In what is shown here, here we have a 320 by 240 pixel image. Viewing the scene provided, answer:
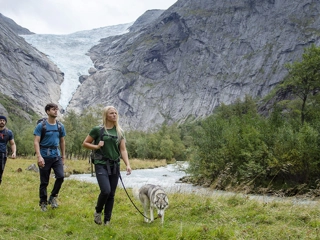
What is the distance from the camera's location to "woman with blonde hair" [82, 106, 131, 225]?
7.47 meters

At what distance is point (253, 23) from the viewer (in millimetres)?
181000

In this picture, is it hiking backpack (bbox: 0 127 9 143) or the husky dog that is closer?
the husky dog

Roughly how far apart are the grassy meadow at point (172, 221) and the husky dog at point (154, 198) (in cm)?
44

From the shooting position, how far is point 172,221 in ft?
29.9

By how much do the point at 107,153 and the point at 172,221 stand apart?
10.5 feet

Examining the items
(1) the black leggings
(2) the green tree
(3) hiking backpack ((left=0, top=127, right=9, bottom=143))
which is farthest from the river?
(2) the green tree

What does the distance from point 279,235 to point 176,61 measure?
19597cm

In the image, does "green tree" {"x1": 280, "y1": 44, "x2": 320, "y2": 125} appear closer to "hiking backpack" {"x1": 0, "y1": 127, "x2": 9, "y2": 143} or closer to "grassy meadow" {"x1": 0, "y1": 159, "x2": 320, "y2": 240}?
"grassy meadow" {"x1": 0, "y1": 159, "x2": 320, "y2": 240}

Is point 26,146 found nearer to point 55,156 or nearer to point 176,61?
point 55,156

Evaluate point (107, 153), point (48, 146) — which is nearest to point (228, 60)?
point (48, 146)

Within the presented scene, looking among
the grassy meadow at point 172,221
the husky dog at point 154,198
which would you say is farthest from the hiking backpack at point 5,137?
the husky dog at point 154,198

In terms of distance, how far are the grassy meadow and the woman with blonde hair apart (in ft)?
2.64

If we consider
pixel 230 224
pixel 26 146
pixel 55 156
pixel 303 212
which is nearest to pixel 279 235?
pixel 230 224

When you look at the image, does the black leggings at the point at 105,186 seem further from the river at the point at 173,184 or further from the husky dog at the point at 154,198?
the river at the point at 173,184
